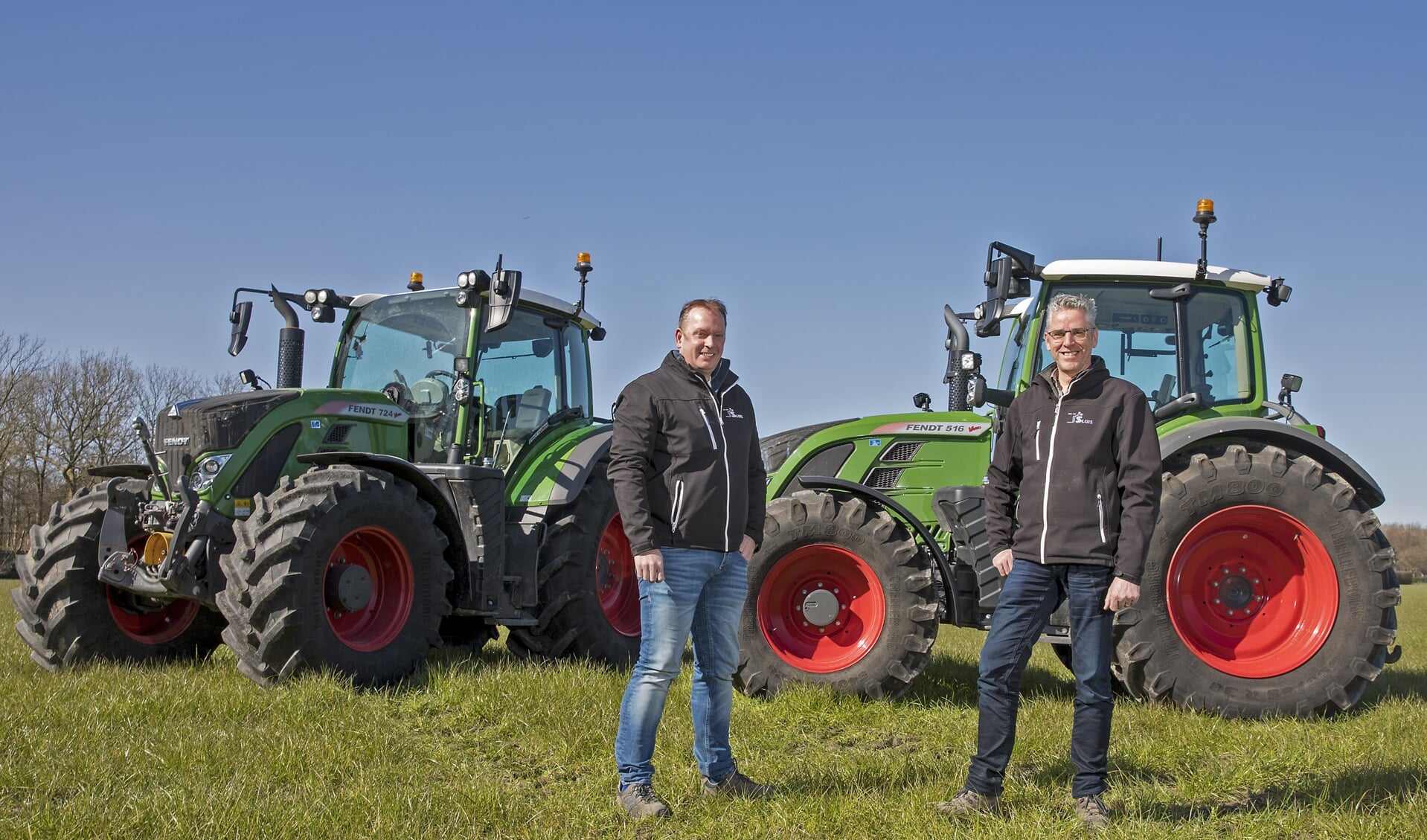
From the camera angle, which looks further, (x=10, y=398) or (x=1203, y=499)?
(x=10, y=398)

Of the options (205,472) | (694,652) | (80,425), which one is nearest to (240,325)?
(205,472)

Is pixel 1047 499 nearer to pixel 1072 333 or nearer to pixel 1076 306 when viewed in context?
pixel 1072 333

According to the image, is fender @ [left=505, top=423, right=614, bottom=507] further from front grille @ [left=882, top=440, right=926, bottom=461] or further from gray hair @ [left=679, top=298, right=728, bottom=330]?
gray hair @ [left=679, top=298, right=728, bottom=330]

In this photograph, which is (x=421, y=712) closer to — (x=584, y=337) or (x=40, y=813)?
(x=40, y=813)

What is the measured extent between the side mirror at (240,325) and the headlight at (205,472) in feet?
4.13

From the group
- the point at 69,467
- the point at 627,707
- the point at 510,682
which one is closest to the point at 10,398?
the point at 69,467

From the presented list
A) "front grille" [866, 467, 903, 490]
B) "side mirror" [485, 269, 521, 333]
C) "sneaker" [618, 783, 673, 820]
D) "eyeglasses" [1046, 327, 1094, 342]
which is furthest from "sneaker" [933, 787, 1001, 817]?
"side mirror" [485, 269, 521, 333]

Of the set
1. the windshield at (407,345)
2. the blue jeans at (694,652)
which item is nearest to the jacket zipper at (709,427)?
the blue jeans at (694,652)

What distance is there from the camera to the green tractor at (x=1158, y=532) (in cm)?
557

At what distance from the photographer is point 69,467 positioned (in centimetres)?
2923

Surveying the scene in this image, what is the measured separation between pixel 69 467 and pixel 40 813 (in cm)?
2936

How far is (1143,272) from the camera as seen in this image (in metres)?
6.36

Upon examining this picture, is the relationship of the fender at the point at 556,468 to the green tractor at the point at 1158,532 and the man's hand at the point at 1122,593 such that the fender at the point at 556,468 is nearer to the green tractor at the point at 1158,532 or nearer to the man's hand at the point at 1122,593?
the green tractor at the point at 1158,532

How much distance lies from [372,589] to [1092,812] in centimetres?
402
